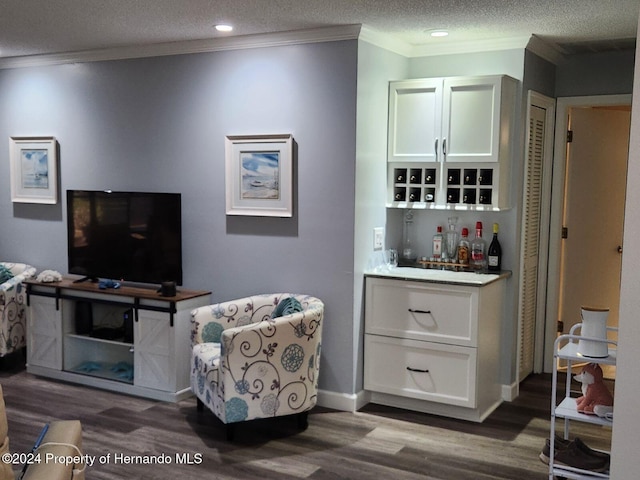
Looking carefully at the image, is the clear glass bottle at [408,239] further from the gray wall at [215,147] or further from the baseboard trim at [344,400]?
the baseboard trim at [344,400]

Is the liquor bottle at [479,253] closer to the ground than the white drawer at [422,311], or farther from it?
farther from it

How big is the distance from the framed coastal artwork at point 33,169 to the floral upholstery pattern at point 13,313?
612 millimetres

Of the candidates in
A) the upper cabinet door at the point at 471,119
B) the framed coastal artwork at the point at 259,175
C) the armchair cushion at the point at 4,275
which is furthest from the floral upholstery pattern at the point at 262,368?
the armchair cushion at the point at 4,275

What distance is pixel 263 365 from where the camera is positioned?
3865 mm

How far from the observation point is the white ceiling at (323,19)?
366 cm

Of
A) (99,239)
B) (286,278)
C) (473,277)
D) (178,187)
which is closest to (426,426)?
(473,277)

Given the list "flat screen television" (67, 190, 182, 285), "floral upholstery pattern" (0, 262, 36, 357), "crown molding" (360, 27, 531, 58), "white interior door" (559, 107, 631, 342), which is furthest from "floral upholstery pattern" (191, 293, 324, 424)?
"white interior door" (559, 107, 631, 342)

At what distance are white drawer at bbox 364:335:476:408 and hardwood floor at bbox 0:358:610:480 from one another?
150mm

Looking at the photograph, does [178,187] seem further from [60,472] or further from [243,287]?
[60,472]

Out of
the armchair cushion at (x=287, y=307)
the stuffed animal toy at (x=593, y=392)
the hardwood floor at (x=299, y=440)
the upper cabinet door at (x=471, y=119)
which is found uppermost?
the upper cabinet door at (x=471, y=119)

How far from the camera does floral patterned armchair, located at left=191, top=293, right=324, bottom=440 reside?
380cm

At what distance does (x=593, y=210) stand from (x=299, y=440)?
296 cm

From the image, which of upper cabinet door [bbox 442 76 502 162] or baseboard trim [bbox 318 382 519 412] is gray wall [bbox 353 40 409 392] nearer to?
baseboard trim [bbox 318 382 519 412]

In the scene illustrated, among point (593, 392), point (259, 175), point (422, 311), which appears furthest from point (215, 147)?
point (593, 392)
